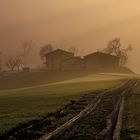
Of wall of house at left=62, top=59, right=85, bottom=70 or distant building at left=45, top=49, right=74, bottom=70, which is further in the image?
distant building at left=45, top=49, right=74, bottom=70

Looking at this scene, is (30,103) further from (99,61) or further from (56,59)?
(99,61)

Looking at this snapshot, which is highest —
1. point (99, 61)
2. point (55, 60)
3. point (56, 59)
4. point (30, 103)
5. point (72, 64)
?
point (56, 59)

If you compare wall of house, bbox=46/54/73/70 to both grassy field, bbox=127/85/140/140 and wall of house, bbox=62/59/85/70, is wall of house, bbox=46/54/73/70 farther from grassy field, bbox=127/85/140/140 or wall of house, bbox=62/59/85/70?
grassy field, bbox=127/85/140/140

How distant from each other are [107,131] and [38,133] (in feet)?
13.1

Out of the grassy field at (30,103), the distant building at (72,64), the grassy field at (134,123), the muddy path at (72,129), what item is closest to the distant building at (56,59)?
the distant building at (72,64)

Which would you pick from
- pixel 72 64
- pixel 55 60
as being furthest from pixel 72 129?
pixel 55 60

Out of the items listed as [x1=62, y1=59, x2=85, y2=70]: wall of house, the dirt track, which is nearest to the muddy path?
the dirt track

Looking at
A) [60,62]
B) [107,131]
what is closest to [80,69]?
[60,62]

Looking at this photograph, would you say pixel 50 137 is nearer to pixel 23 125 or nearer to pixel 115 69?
pixel 23 125

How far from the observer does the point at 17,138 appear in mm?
20828

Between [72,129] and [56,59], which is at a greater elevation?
[56,59]

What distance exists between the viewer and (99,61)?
557ft

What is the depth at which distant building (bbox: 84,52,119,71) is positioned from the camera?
168m

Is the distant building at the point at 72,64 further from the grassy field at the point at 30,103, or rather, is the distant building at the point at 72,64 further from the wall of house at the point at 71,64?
Result: the grassy field at the point at 30,103
